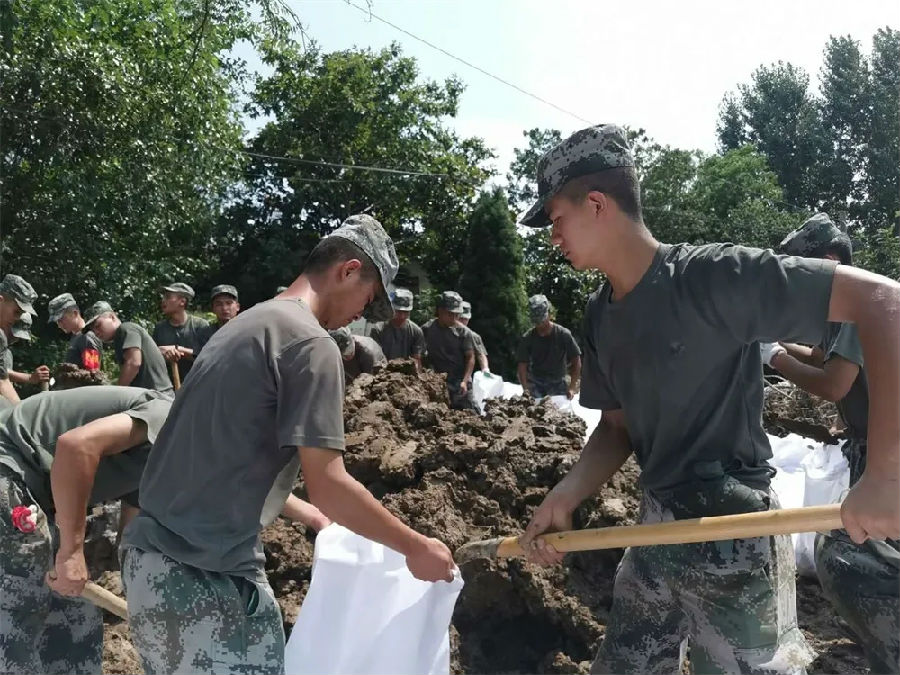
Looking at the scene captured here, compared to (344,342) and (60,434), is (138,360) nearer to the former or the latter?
Answer: (344,342)

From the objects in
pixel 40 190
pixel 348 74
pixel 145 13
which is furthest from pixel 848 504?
pixel 348 74

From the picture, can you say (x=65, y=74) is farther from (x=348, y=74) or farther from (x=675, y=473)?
(x=348, y=74)

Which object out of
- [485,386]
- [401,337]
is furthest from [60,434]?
[485,386]

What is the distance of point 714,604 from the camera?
237cm

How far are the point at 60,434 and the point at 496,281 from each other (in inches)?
781

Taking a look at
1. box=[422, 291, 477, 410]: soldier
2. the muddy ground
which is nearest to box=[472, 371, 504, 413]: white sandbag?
box=[422, 291, 477, 410]: soldier

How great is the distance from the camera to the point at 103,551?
504 cm

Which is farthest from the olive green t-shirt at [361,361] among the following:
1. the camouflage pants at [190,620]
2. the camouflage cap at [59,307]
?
the camouflage pants at [190,620]

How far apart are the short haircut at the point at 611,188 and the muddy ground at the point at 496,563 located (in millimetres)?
2113

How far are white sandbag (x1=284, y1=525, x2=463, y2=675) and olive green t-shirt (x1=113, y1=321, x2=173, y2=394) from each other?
496cm

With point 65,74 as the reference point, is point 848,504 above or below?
below

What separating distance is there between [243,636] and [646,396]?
1.34 metres

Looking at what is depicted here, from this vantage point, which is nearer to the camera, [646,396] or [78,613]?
[646,396]

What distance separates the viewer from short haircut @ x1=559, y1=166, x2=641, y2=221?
98.0 inches
